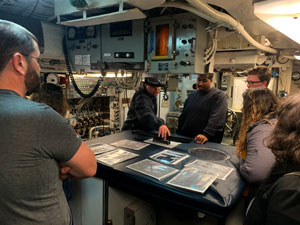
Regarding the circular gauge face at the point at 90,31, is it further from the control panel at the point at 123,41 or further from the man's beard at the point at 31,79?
the man's beard at the point at 31,79

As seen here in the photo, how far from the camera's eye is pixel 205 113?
241 cm

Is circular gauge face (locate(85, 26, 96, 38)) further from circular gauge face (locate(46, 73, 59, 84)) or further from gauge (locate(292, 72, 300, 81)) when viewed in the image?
gauge (locate(292, 72, 300, 81))

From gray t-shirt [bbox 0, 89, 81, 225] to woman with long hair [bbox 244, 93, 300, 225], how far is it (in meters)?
0.75

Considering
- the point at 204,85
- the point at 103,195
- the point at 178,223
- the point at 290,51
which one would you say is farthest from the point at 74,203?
the point at 290,51

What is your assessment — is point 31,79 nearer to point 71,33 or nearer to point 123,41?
point 123,41

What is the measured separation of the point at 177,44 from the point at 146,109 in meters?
0.79

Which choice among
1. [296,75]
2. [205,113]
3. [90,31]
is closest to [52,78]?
[90,31]

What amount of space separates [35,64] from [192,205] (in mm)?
1043

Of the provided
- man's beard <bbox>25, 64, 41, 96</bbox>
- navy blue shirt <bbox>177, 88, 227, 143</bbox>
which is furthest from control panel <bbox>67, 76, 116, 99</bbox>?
man's beard <bbox>25, 64, 41, 96</bbox>

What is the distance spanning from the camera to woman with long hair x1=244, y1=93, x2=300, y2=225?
2.06ft

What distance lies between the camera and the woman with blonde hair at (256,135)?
115 centimetres

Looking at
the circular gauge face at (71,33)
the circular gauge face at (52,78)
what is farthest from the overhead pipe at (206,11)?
the circular gauge face at (52,78)

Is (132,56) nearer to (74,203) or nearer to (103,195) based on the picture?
(103,195)

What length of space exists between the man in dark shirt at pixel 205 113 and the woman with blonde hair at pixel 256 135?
84 centimetres
